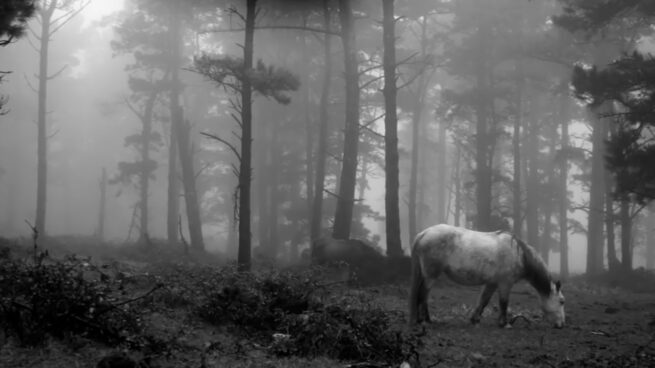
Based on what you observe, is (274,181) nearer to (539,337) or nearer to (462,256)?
(462,256)

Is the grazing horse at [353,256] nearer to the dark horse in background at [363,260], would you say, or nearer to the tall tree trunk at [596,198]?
the dark horse in background at [363,260]

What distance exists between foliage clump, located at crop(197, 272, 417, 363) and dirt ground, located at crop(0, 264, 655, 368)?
33cm

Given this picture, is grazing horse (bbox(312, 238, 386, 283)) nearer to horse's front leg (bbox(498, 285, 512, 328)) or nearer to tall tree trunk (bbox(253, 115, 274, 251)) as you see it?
horse's front leg (bbox(498, 285, 512, 328))

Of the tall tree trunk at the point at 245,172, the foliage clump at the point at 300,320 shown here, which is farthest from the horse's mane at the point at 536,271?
the tall tree trunk at the point at 245,172

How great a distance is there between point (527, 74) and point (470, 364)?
24539 millimetres

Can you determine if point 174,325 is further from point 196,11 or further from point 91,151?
point 91,151

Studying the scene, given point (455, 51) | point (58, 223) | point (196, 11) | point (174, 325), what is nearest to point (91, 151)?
point (58, 223)

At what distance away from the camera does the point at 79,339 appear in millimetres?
6848

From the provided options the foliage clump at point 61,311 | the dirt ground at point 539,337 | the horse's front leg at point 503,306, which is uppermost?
the foliage clump at point 61,311

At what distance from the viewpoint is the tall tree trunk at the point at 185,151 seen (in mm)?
26156

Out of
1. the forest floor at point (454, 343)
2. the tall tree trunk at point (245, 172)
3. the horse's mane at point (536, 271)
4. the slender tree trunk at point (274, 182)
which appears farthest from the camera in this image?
the slender tree trunk at point (274, 182)

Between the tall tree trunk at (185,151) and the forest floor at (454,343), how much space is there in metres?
15.2

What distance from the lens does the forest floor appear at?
6.64 metres

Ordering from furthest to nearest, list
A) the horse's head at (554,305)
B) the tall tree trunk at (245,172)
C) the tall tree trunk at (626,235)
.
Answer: the tall tree trunk at (626,235) → the tall tree trunk at (245,172) → the horse's head at (554,305)
